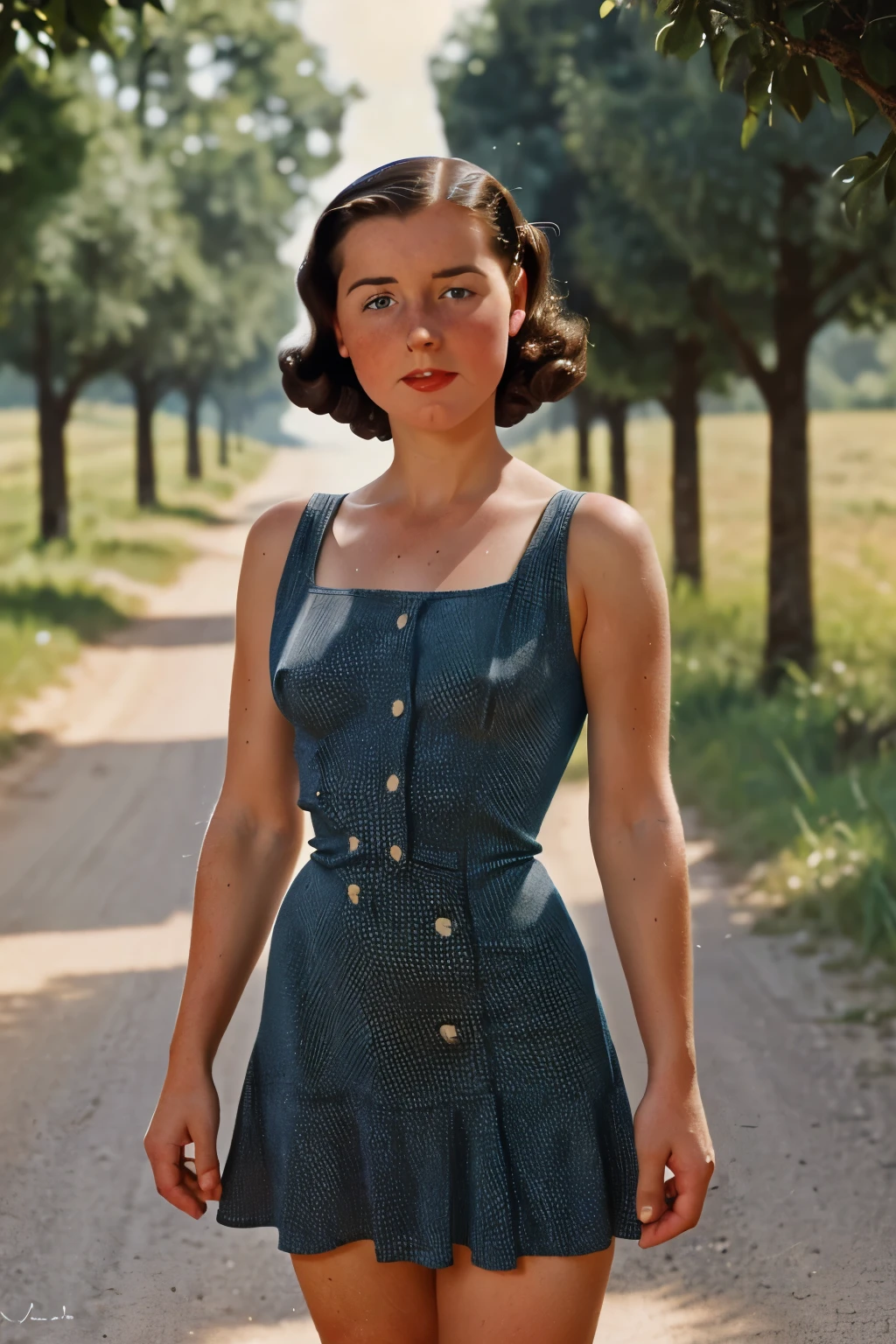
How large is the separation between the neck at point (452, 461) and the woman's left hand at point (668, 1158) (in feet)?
2.76

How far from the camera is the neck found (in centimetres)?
232

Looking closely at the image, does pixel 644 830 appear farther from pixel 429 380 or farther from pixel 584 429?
pixel 584 429

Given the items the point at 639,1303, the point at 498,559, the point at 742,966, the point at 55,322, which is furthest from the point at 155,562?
the point at 498,559

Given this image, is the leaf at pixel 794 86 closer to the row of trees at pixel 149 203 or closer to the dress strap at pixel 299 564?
the dress strap at pixel 299 564

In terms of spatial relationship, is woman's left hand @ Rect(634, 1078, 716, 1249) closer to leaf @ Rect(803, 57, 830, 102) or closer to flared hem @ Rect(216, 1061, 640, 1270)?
flared hem @ Rect(216, 1061, 640, 1270)

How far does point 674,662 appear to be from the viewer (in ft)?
40.3

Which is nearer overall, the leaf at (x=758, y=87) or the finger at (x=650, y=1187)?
the finger at (x=650, y=1187)

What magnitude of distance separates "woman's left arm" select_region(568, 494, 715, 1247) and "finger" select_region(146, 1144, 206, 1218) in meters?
0.62

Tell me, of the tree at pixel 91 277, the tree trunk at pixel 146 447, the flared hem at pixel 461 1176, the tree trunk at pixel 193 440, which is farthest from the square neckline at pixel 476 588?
the tree trunk at pixel 193 440

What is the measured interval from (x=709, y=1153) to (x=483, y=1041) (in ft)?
1.07

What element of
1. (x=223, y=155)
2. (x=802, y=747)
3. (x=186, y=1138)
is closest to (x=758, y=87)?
(x=186, y=1138)

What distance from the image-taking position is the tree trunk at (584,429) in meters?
23.2

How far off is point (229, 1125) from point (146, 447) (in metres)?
31.3
